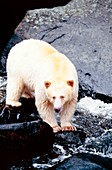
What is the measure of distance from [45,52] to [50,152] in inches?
73.2

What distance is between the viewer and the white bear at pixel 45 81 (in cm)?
772

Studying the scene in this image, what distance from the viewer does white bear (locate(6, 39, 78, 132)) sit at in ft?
25.3

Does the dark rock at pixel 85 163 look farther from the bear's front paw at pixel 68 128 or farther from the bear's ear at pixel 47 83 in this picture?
the bear's front paw at pixel 68 128

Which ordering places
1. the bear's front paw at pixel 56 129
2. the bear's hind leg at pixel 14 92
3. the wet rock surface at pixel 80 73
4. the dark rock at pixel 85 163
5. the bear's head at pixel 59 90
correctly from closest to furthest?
the dark rock at pixel 85 163 < the wet rock surface at pixel 80 73 < the bear's head at pixel 59 90 < the bear's front paw at pixel 56 129 < the bear's hind leg at pixel 14 92

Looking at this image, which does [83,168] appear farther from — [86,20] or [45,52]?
[86,20]

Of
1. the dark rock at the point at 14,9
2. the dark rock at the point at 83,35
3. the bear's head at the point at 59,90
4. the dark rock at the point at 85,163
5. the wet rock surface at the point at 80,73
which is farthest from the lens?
the dark rock at the point at 14,9

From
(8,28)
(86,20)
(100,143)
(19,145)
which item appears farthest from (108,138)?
(8,28)

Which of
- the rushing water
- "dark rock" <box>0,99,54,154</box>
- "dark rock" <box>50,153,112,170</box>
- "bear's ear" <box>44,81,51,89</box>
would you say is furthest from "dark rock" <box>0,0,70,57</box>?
"dark rock" <box>50,153,112,170</box>

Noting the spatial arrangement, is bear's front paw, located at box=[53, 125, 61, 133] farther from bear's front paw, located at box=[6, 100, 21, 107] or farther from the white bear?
bear's front paw, located at box=[6, 100, 21, 107]

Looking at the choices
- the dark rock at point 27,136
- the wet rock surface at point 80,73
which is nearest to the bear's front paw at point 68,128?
the wet rock surface at point 80,73

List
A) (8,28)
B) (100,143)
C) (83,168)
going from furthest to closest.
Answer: (8,28), (100,143), (83,168)

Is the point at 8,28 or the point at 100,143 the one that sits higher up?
the point at 8,28

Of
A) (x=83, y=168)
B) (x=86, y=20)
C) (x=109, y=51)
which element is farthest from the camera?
(x=86, y=20)

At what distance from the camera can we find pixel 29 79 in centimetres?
863
